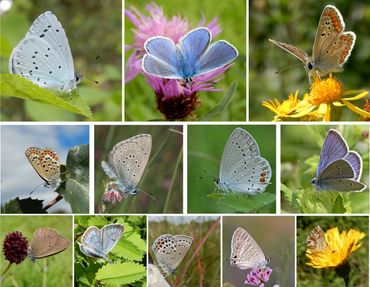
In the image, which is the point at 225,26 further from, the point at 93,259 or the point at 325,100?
the point at 93,259

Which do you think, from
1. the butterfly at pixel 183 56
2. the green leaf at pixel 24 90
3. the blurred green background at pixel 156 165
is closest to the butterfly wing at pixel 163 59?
the butterfly at pixel 183 56

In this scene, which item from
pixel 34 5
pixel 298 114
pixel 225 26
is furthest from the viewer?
pixel 34 5

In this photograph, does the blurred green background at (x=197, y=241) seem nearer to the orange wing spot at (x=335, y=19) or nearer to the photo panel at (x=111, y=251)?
the photo panel at (x=111, y=251)

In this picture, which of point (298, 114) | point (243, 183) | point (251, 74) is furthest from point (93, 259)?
point (251, 74)

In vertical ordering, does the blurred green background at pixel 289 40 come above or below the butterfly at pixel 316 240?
above

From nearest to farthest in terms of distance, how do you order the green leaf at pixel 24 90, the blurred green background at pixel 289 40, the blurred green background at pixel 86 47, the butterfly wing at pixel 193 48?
1. the green leaf at pixel 24 90
2. the butterfly wing at pixel 193 48
3. the blurred green background at pixel 86 47
4. the blurred green background at pixel 289 40

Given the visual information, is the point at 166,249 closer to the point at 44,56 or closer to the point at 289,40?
the point at 44,56
